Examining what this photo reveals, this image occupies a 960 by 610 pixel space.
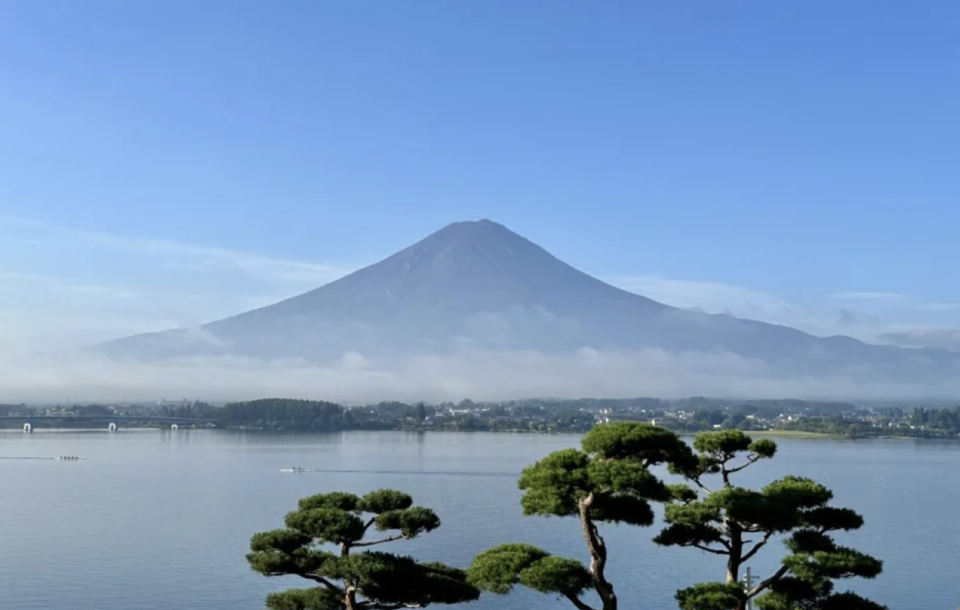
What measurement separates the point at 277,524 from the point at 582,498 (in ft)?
69.9

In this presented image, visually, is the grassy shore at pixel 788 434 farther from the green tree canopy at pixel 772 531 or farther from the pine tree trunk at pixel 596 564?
the pine tree trunk at pixel 596 564

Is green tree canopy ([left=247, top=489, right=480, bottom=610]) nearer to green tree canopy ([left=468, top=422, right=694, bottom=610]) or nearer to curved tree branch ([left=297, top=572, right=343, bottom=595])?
curved tree branch ([left=297, top=572, right=343, bottom=595])

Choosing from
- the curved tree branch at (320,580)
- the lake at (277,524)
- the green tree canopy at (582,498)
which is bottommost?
the lake at (277,524)

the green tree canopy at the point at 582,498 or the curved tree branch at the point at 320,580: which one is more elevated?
the green tree canopy at the point at 582,498

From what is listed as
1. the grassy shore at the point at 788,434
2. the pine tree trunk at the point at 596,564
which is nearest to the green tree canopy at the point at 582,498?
the pine tree trunk at the point at 596,564

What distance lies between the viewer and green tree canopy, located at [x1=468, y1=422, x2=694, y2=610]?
820 cm

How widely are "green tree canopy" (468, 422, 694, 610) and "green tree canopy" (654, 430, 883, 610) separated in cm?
50

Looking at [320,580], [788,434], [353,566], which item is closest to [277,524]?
[320,580]

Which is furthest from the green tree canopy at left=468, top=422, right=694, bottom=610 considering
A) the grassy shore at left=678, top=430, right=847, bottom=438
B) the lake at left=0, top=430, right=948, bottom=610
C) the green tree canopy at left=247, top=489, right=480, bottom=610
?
the grassy shore at left=678, top=430, right=847, bottom=438

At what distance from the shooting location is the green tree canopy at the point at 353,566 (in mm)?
8344

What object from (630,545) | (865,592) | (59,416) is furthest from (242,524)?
(59,416)

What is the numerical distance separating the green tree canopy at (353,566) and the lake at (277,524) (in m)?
9.55

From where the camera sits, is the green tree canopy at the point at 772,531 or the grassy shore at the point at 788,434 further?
the grassy shore at the point at 788,434

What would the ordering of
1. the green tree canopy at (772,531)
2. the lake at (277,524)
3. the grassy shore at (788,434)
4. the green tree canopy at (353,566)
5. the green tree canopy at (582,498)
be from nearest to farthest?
the green tree canopy at (582,498)
the green tree canopy at (353,566)
the green tree canopy at (772,531)
the lake at (277,524)
the grassy shore at (788,434)
